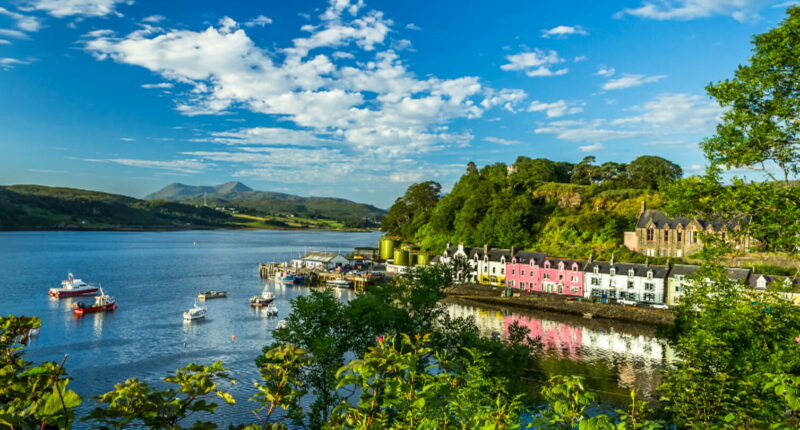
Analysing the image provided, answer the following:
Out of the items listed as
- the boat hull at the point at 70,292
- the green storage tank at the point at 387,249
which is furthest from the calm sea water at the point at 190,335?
the green storage tank at the point at 387,249

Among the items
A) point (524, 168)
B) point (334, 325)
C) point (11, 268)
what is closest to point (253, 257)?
point (11, 268)

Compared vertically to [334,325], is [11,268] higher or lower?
lower

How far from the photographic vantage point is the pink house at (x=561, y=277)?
173 ft

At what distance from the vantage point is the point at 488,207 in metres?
78.8

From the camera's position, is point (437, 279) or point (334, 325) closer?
point (334, 325)

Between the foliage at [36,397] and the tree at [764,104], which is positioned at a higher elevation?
the tree at [764,104]

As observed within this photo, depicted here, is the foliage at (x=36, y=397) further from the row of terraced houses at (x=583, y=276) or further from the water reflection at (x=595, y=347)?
the row of terraced houses at (x=583, y=276)

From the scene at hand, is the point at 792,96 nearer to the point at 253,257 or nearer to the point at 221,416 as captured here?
the point at 221,416

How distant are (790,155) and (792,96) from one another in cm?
121

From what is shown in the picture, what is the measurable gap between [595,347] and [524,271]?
21163 mm

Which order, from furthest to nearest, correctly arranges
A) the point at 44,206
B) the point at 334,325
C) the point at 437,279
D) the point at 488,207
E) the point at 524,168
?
the point at 44,206
the point at 524,168
the point at 488,207
the point at 437,279
the point at 334,325

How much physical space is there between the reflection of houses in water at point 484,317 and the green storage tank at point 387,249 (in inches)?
1543

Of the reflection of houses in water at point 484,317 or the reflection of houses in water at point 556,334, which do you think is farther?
the reflection of houses in water at point 484,317

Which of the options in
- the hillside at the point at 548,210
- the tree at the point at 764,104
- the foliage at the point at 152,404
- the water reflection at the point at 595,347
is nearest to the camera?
the foliage at the point at 152,404
